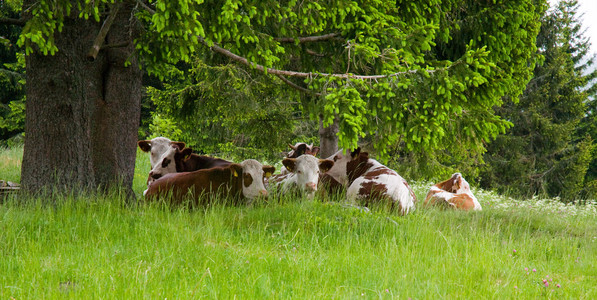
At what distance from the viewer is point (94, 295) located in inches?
140

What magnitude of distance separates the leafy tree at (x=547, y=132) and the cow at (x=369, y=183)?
1836cm

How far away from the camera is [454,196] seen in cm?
984

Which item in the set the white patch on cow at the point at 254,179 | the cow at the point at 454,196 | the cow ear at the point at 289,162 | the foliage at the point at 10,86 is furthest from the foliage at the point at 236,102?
the foliage at the point at 10,86

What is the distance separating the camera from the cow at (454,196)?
377 inches

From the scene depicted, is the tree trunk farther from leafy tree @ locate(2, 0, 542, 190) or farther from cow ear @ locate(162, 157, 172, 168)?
cow ear @ locate(162, 157, 172, 168)

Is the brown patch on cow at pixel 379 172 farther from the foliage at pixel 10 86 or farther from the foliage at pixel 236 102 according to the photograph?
the foliage at pixel 10 86

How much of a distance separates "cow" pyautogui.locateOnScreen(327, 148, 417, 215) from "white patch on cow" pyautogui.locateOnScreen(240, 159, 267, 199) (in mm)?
1553

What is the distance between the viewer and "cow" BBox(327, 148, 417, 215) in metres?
7.86

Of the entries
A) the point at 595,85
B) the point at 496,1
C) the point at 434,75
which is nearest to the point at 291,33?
the point at 434,75

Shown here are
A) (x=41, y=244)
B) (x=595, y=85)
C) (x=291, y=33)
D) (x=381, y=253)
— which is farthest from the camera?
(x=595, y=85)

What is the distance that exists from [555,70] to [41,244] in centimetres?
2727

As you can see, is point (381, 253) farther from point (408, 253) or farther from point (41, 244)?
point (41, 244)

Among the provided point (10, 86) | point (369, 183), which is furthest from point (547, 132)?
point (10, 86)

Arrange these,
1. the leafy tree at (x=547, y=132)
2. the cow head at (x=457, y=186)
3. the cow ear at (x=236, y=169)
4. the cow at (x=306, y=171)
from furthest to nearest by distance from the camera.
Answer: the leafy tree at (x=547, y=132) < the cow head at (x=457, y=186) < the cow at (x=306, y=171) < the cow ear at (x=236, y=169)
